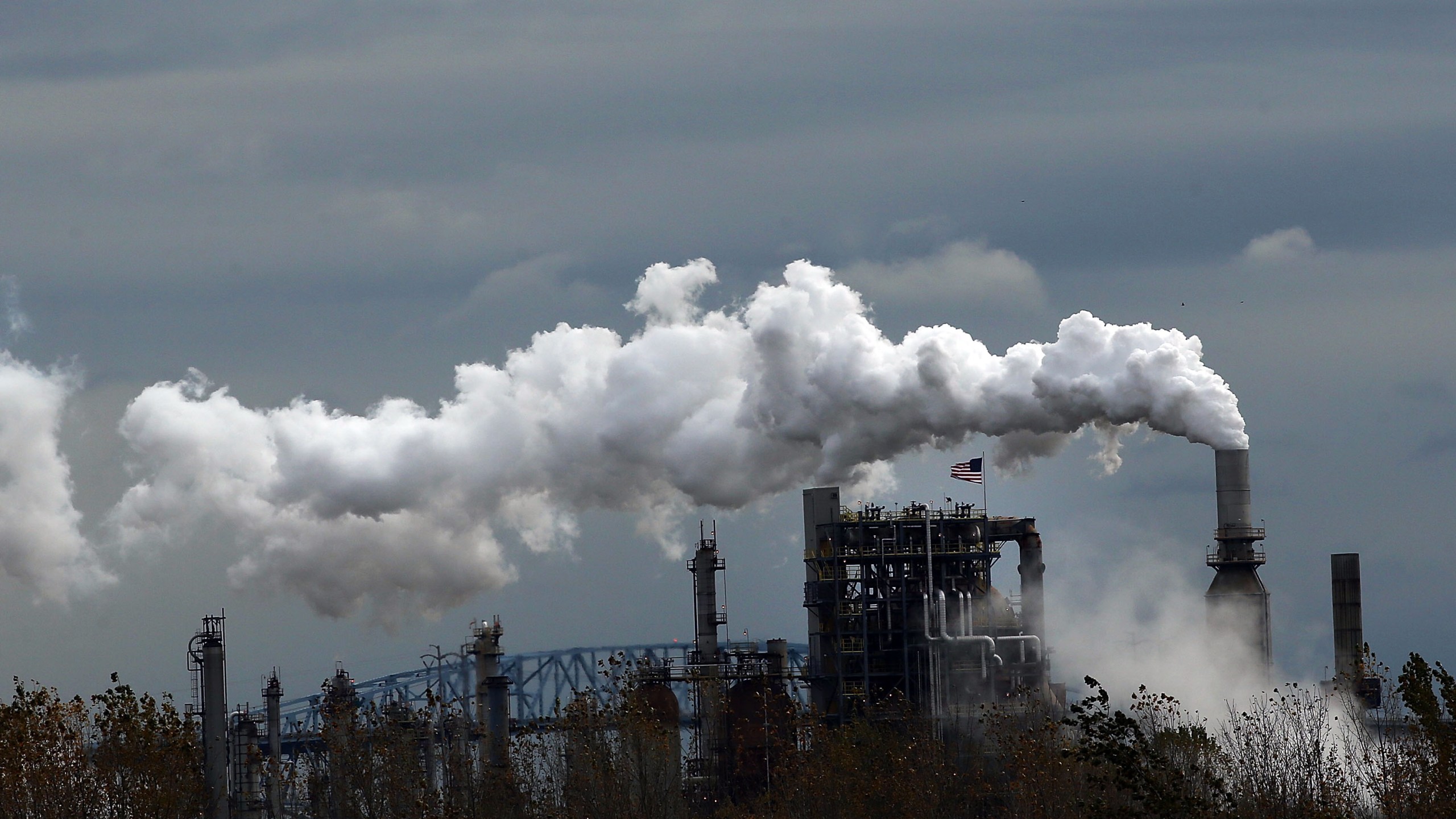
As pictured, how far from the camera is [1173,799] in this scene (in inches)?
1608

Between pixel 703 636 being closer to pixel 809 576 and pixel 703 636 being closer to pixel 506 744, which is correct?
pixel 809 576

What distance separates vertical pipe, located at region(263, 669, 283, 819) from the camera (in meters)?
107

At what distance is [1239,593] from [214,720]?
5710 centimetres

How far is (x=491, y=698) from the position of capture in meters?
124

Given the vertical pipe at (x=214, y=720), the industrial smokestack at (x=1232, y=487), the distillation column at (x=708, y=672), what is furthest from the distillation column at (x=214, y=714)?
the industrial smokestack at (x=1232, y=487)

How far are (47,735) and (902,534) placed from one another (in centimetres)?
5488

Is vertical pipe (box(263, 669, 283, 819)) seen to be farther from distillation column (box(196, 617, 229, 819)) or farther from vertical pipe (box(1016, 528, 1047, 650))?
vertical pipe (box(1016, 528, 1047, 650))

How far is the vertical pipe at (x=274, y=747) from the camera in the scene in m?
107

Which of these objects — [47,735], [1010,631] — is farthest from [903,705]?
[47,735]

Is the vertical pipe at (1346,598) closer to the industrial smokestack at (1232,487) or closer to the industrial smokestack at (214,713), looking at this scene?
the industrial smokestack at (1232,487)

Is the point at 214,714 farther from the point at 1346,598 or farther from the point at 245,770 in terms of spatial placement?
the point at 1346,598

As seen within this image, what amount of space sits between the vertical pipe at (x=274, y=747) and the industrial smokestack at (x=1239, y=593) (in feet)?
176

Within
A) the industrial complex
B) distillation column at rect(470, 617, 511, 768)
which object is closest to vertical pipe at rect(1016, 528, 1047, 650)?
the industrial complex

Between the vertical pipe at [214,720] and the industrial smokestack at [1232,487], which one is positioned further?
the industrial smokestack at [1232,487]
